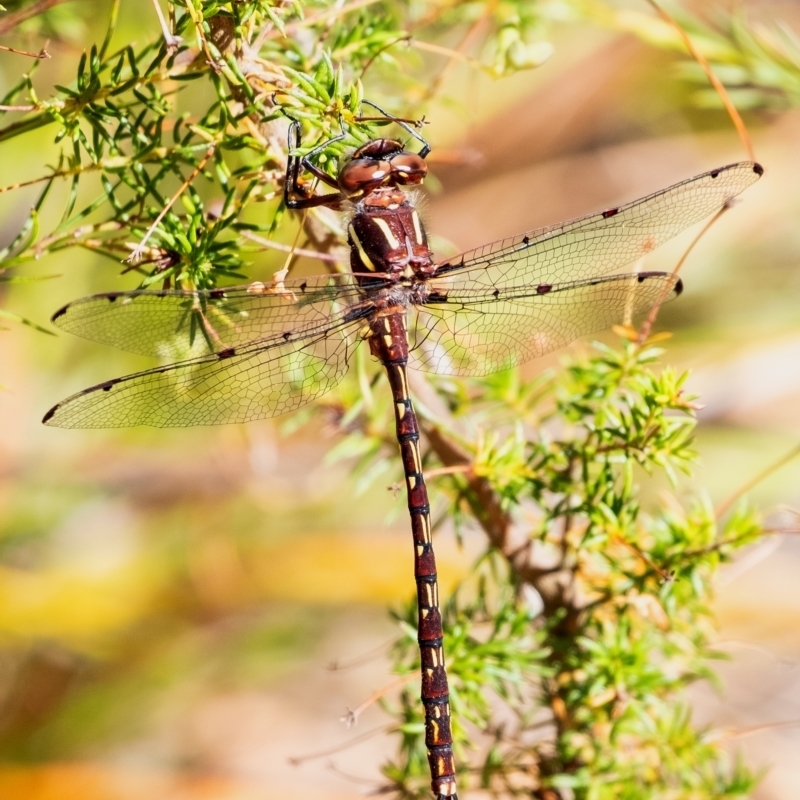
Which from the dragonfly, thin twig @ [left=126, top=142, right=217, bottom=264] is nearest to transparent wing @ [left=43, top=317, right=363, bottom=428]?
the dragonfly

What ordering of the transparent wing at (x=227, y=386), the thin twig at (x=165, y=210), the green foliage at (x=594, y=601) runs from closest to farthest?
1. the thin twig at (x=165, y=210)
2. the green foliage at (x=594, y=601)
3. the transparent wing at (x=227, y=386)

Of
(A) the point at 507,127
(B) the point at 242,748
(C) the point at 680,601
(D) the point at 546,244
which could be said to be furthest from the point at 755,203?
(B) the point at 242,748

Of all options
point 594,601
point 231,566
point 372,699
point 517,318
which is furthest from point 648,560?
point 231,566

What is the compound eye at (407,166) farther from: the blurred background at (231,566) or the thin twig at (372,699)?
the blurred background at (231,566)

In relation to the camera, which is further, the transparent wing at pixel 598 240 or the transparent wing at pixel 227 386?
the transparent wing at pixel 598 240

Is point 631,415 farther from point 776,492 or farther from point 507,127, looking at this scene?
point 507,127

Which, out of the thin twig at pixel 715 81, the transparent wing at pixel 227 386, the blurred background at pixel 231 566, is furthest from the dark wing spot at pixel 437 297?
the blurred background at pixel 231 566
